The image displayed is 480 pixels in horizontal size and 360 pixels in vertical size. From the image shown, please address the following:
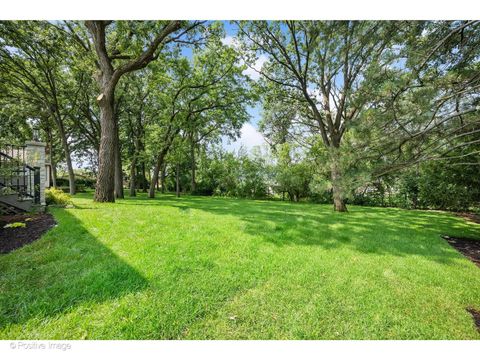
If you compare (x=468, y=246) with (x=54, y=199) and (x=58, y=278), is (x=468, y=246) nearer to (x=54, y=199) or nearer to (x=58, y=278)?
(x=58, y=278)

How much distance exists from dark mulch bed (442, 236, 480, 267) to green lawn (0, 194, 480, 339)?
44 cm

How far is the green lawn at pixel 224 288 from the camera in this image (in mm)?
1679

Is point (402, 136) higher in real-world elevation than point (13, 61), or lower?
lower

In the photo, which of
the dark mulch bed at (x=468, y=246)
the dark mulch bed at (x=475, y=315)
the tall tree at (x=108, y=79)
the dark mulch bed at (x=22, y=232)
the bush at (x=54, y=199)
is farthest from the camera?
the tall tree at (x=108, y=79)

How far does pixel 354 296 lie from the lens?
7.30 feet

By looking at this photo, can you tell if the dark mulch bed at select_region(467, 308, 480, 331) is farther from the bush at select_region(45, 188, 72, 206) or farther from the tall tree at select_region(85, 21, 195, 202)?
the bush at select_region(45, 188, 72, 206)

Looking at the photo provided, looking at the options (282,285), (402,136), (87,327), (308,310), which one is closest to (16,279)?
(87,327)

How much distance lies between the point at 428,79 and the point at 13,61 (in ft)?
49.7

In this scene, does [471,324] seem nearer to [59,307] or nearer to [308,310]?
[308,310]

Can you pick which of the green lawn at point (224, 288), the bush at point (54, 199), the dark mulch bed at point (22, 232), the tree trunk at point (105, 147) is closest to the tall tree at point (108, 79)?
the tree trunk at point (105, 147)

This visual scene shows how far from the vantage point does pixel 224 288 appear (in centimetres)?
A: 221

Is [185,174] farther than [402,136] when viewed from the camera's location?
Yes

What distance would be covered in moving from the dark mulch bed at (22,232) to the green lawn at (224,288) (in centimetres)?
27

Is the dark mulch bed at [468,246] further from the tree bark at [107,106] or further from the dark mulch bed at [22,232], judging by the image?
the tree bark at [107,106]
